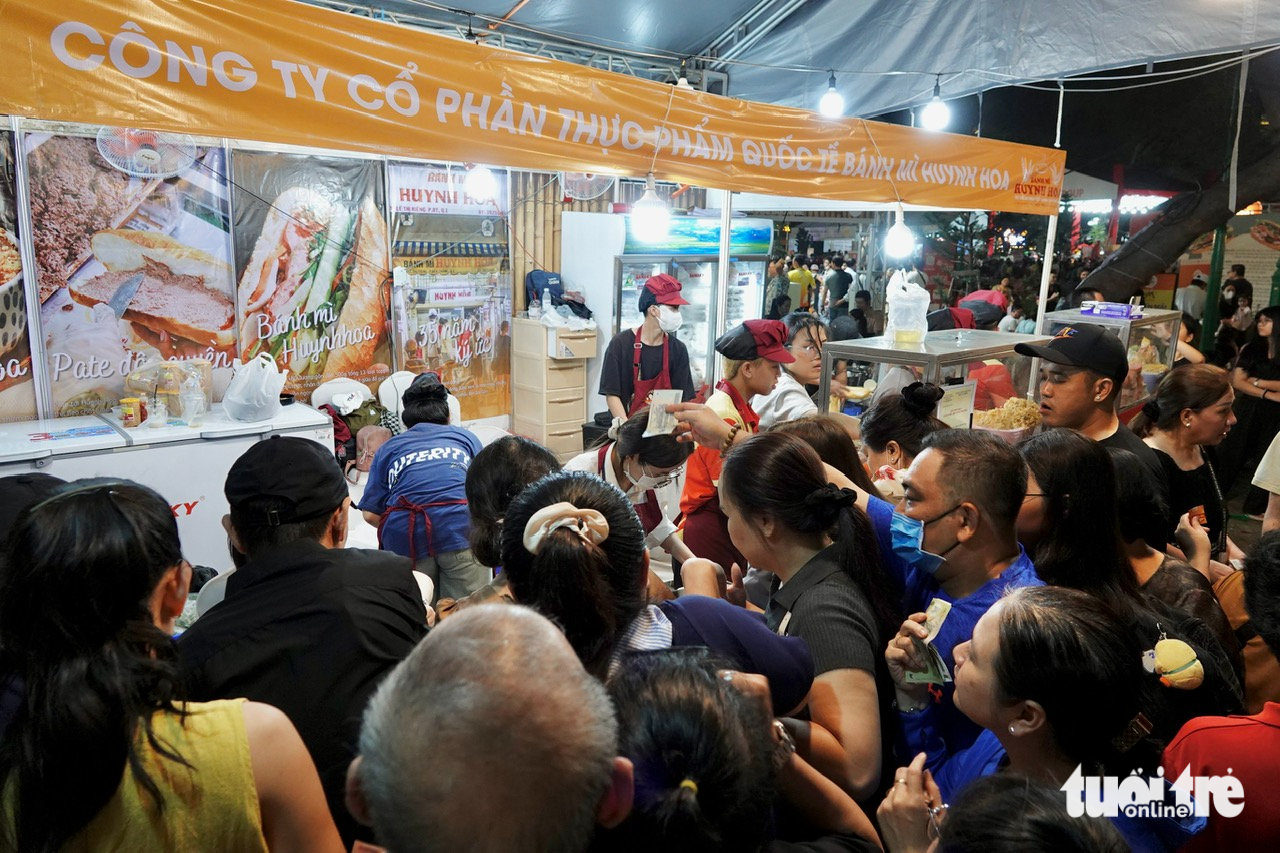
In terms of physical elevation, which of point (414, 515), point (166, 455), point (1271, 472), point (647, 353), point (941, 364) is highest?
point (941, 364)

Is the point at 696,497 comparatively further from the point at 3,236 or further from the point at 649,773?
the point at 3,236

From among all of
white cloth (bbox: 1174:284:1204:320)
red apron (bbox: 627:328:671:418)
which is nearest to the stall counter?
red apron (bbox: 627:328:671:418)

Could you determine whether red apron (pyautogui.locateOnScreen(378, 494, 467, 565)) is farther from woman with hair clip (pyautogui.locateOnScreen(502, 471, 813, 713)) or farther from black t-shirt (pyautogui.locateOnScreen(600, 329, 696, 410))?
black t-shirt (pyautogui.locateOnScreen(600, 329, 696, 410))

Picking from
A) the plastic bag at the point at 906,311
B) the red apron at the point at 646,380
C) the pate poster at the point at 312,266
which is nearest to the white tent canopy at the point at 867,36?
the pate poster at the point at 312,266

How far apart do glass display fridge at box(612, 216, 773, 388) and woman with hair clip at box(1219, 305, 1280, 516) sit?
13.3 ft

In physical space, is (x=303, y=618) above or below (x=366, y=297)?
below

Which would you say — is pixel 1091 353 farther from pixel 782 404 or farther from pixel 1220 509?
pixel 782 404

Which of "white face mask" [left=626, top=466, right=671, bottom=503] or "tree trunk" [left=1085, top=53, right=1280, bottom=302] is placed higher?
"tree trunk" [left=1085, top=53, right=1280, bottom=302]

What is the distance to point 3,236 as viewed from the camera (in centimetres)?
491

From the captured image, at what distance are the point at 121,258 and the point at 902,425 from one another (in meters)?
5.20

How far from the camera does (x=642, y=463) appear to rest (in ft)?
9.25

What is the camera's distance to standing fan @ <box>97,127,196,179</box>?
5.20 meters

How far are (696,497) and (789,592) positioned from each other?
1.31 metres

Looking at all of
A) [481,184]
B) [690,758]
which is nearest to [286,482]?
[690,758]
